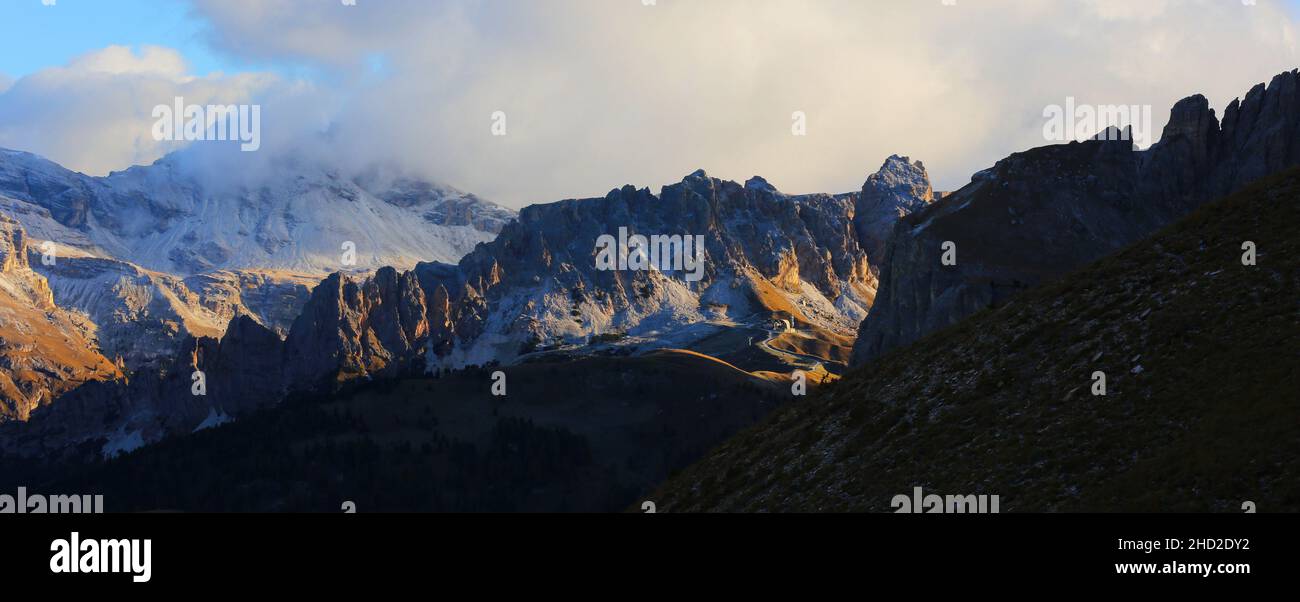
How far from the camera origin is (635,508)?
89625 mm

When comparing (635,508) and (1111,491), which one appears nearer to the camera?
(1111,491)

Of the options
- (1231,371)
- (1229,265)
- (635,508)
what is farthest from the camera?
(635,508)

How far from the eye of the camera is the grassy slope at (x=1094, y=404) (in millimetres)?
55656

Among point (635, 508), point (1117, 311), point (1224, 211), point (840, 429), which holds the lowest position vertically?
point (635, 508)

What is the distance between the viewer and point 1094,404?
65.1 metres

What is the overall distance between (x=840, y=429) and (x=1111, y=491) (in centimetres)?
2666

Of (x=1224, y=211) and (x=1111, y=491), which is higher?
(x=1224, y=211)

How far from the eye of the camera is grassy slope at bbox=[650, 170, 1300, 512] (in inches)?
2191
